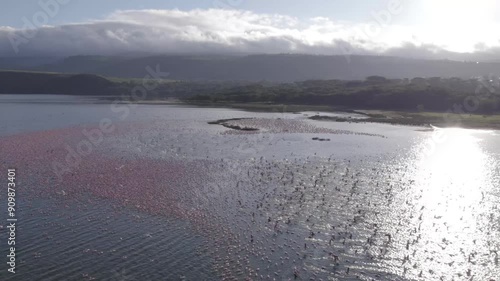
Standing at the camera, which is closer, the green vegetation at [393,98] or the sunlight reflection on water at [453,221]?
the sunlight reflection on water at [453,221]

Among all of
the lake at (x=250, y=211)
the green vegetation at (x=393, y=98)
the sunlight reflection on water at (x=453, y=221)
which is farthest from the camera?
the green vegetation at (x=393, y=98)

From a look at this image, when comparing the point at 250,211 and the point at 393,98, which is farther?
the point at 393,98

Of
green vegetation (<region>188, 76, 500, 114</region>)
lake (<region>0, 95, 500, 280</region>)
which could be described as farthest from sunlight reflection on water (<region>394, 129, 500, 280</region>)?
green vegetation (<region>188, 76, 500, 114</region>)

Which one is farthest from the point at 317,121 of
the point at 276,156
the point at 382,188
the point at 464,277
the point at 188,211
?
the point at 464,277

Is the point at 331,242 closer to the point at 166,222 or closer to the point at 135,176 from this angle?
the point at 166,222

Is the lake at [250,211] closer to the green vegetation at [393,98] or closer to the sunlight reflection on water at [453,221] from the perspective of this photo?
the sunlight reflection on water at [453,221]

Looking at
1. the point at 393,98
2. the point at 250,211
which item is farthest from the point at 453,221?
the point at 393,98

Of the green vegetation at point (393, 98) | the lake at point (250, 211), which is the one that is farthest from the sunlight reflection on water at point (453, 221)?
the green vegetation at point (393, 98)

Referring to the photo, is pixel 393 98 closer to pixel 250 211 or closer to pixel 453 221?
pixel 453 221
